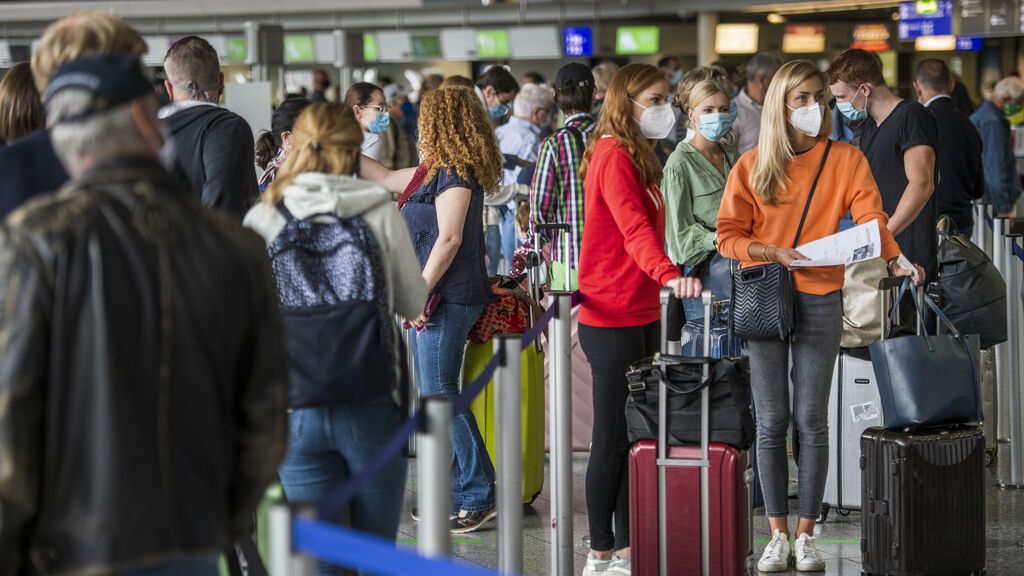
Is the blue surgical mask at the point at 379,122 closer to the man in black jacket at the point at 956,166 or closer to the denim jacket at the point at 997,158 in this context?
the man in black jacket at the point at 956,166

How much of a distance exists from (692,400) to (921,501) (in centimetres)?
98

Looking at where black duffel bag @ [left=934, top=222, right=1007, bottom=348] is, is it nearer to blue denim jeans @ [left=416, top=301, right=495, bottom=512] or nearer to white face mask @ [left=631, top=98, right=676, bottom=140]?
white face mask @ [left=631, top=98, right=676, bottom=140]

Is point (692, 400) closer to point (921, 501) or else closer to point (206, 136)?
point (921, 501)

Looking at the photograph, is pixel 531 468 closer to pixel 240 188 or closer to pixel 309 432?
pixel 240 188

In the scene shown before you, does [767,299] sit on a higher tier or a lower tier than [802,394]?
higher

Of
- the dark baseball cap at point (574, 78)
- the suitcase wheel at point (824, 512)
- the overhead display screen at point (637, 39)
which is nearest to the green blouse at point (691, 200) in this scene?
the dark baseball cap at point (574, 78)

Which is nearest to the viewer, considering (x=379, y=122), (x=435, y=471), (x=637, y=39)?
(x=435, y=471)

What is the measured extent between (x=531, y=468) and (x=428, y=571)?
3362 mm

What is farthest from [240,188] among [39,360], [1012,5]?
[1012,5]

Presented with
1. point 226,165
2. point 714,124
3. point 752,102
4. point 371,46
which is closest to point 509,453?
point 226,165

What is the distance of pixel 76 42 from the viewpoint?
2.97 m

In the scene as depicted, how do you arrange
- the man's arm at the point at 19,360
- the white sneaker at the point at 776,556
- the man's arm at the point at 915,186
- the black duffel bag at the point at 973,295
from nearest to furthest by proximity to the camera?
1. the man's arm at the point at 19,360
2. the white sneaker at the point at 776,556
3. the man's arm at the point at 915,186
4. the black duffel bag at the point at 973,295

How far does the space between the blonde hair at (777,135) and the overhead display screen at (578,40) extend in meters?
17.0

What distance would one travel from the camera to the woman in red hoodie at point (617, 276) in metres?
4.23
